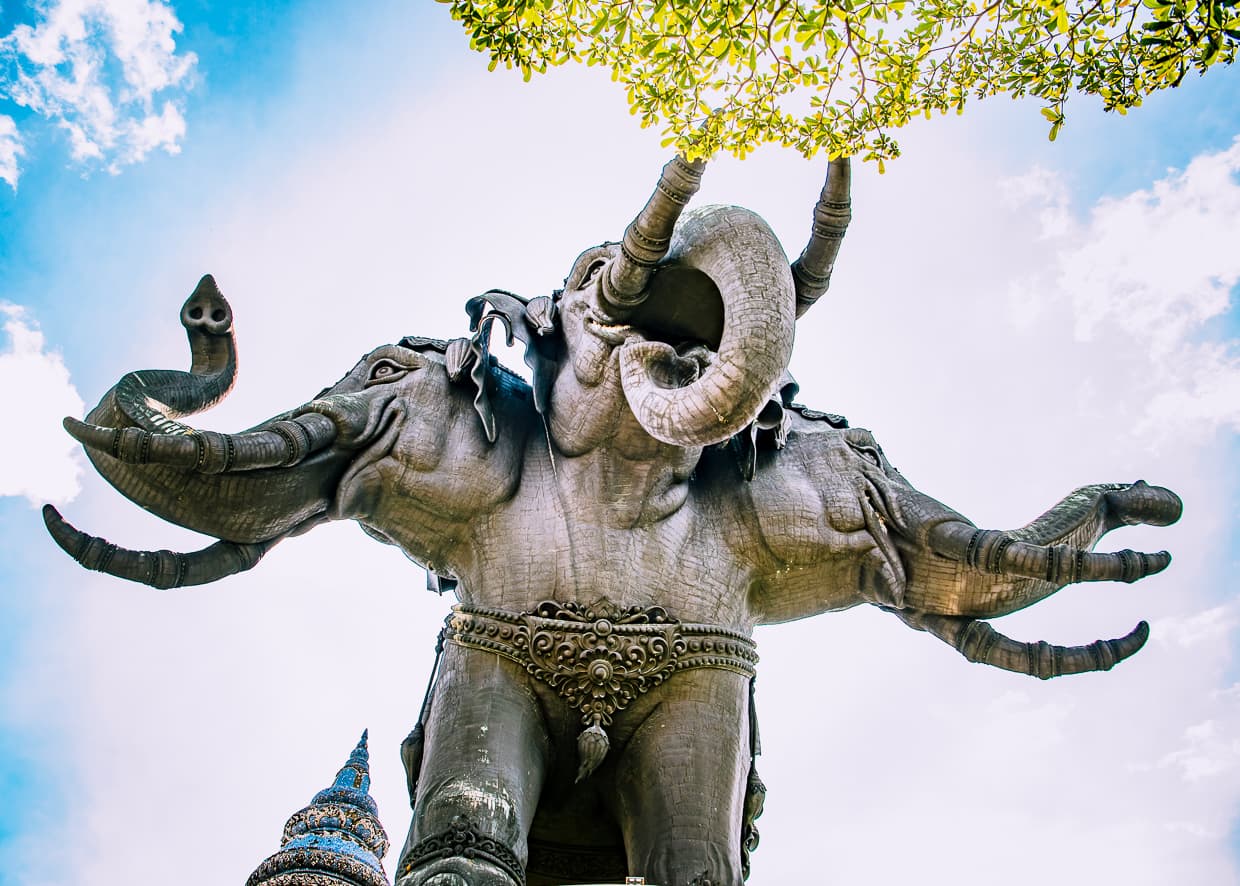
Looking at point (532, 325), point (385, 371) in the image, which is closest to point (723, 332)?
point (532, 325)

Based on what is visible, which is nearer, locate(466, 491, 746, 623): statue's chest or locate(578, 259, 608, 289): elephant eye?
locate(466, 491, 746, 623): statue's chest

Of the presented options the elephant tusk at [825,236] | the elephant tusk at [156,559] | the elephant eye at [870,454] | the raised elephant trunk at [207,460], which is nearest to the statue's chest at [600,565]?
the raised elephant trunk at [207,460]

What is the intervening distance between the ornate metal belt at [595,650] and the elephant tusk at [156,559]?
0.97m

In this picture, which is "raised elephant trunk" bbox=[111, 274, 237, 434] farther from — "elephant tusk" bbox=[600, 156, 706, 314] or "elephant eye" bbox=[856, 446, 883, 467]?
"elephant eye" bbox=[856, 446, 883, 467]

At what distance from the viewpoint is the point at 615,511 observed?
5270mm

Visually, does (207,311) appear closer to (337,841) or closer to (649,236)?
(649,236)

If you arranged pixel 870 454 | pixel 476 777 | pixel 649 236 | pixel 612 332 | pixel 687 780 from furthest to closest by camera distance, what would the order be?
pixel 870 454, pixel 612 332, pixel 649 236, pixel 687 780, pixel 476 777

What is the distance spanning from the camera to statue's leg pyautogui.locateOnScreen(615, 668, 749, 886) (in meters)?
4.62

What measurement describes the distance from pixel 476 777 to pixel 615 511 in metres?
1.22

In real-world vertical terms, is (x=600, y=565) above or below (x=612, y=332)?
below

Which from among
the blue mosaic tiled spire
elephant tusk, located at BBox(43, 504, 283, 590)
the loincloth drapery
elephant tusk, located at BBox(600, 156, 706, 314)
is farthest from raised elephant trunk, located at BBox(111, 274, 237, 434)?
the blue mosaic tiled spire

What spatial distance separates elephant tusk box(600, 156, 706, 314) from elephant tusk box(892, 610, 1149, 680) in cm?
183

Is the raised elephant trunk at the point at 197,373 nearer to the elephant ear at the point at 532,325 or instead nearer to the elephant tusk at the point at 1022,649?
the elephant ear at the point at 532,325

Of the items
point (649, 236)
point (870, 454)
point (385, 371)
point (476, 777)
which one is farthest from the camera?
point (870, 454)
